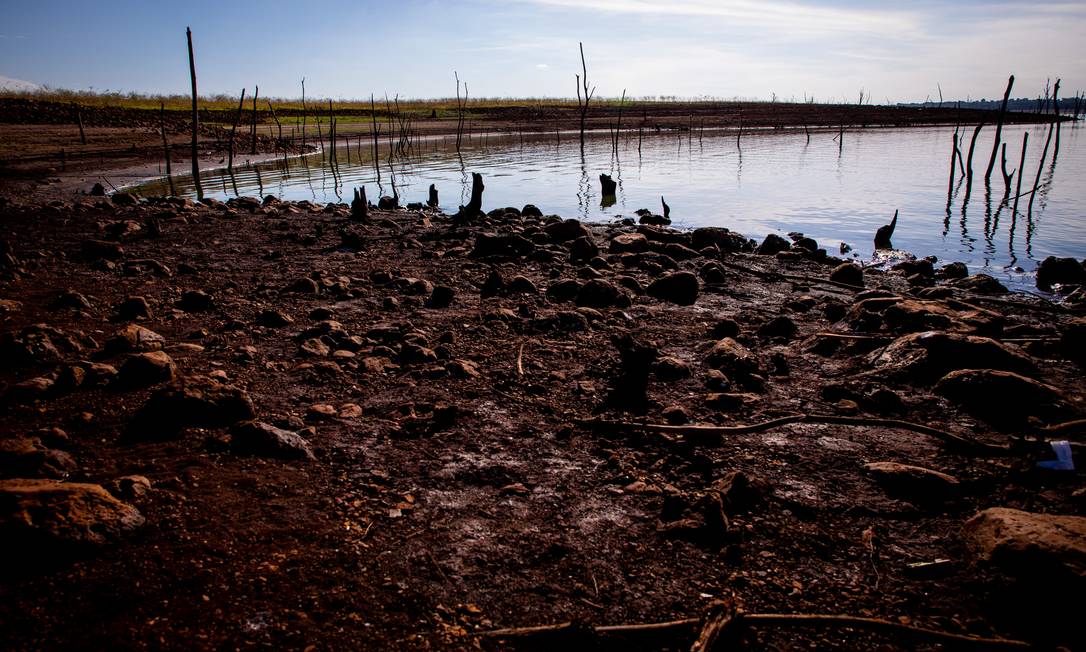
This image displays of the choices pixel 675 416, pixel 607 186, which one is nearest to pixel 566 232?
pixel 675 416

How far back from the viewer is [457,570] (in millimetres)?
3027

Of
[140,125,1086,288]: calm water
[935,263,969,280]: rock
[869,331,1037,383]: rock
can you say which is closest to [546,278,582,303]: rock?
[869,331,1037,383]: rock

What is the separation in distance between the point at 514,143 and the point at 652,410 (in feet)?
150

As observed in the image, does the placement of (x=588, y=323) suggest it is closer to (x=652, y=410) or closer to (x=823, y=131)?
(x=652, y=410)

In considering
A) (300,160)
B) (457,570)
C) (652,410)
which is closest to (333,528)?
(457,570)

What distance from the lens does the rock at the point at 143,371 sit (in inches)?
186

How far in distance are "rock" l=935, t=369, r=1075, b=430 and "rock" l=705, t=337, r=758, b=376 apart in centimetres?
168

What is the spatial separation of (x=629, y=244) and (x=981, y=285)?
20.4ft

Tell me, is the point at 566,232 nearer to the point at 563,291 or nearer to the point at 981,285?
the point at 563,291

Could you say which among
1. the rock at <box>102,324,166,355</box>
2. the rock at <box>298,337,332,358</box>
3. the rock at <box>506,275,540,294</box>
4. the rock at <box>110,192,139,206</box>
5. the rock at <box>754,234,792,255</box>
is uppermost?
the rock at <box>110,192,139,206</box>

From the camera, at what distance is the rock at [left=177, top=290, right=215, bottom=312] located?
7219mm

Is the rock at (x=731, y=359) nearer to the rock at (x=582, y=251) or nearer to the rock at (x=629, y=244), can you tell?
the rock at (x=582, y=251)

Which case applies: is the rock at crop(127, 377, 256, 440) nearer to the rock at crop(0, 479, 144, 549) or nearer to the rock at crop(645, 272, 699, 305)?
the rock at crop(0, 479, 144, 549)

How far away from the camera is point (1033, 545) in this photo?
2855 mm
